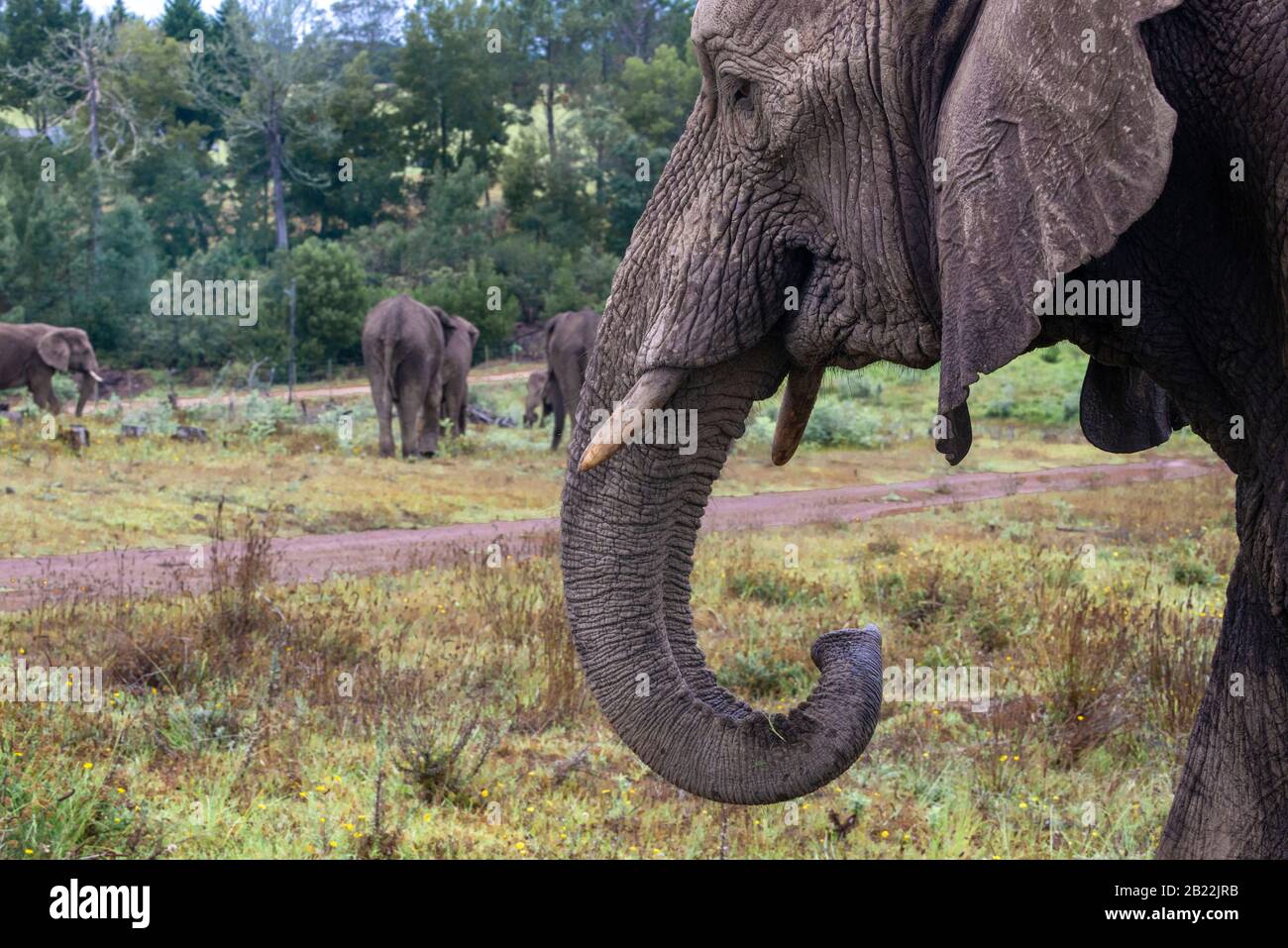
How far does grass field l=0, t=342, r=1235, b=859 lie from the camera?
207 inches

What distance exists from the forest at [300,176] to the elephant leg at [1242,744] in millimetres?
35426

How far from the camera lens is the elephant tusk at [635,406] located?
3014 mm

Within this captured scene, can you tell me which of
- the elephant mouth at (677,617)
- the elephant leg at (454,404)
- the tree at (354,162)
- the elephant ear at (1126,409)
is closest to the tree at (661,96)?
the tree at (354,162)

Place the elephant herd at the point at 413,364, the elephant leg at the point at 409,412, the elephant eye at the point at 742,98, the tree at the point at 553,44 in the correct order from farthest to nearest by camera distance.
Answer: the tree at the point at 553,44
the elephant herd at the point at 413,364
the elephant leg at the point at 409,412
the elephant eye at the point at 742,98

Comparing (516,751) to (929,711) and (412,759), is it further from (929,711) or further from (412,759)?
(929,711)

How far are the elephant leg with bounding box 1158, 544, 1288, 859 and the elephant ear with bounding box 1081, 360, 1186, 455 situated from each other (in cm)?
44

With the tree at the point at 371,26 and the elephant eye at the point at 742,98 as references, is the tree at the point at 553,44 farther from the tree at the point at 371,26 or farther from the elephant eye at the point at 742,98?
the elephant eye at the point at 742,98

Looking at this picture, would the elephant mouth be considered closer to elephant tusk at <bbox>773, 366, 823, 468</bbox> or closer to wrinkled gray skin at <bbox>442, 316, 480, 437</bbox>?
elephant tusk at <bbox>773, 366, 823, 468</bbox>

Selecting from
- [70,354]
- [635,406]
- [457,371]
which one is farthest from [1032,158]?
[70,354]

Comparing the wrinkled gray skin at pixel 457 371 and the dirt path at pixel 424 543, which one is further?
the wrinkled gray skin at pixel 457 371

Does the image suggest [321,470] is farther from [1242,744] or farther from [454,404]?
[1242,744]

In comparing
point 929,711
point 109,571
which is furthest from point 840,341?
point 109,571

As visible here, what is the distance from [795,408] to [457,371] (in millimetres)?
20727

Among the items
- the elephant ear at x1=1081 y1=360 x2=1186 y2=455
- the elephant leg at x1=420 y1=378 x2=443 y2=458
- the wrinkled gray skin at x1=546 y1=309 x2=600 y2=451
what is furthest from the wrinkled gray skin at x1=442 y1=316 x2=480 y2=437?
the elephant ear at x1=1081 y1=360 x2=1186 y2=455
